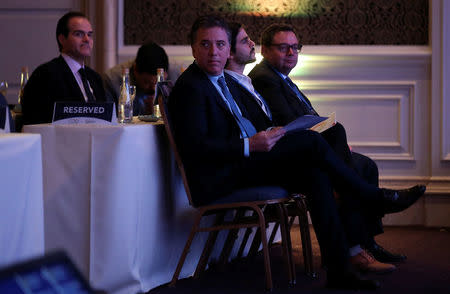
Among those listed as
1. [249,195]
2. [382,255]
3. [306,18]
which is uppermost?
[306,18]

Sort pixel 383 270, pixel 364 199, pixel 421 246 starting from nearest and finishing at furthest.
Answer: pixel 364 199 → pixel 383 270 → pixel 421 246

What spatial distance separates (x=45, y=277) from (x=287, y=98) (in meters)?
3.15

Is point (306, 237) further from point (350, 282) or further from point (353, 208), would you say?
point (350, 282)

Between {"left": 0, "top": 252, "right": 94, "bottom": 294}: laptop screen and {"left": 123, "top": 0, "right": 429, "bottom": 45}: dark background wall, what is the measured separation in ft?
14.9

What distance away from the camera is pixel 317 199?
2.85 m

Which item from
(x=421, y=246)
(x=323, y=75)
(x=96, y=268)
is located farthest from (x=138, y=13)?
(x=96, y=268)

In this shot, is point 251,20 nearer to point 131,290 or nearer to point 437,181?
point 437,181

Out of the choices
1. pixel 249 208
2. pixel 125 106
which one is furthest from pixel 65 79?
pixel 249 208

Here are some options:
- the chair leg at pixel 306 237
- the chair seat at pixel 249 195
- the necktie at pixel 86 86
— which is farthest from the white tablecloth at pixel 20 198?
the necktie at pixel 86 86

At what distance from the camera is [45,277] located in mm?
623

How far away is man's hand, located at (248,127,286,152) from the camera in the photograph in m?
2.83

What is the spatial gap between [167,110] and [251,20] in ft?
7.73

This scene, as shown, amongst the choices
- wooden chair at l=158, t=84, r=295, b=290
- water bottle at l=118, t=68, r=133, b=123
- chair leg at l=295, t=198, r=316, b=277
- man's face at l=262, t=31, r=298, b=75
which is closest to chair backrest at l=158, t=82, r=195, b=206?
wooden chair at l=158, t=84, r=295, b=290

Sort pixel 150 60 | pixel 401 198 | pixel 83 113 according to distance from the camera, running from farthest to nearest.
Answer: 1. pixel 150 60
2. pixel 401 198
3. pixel 83 113
